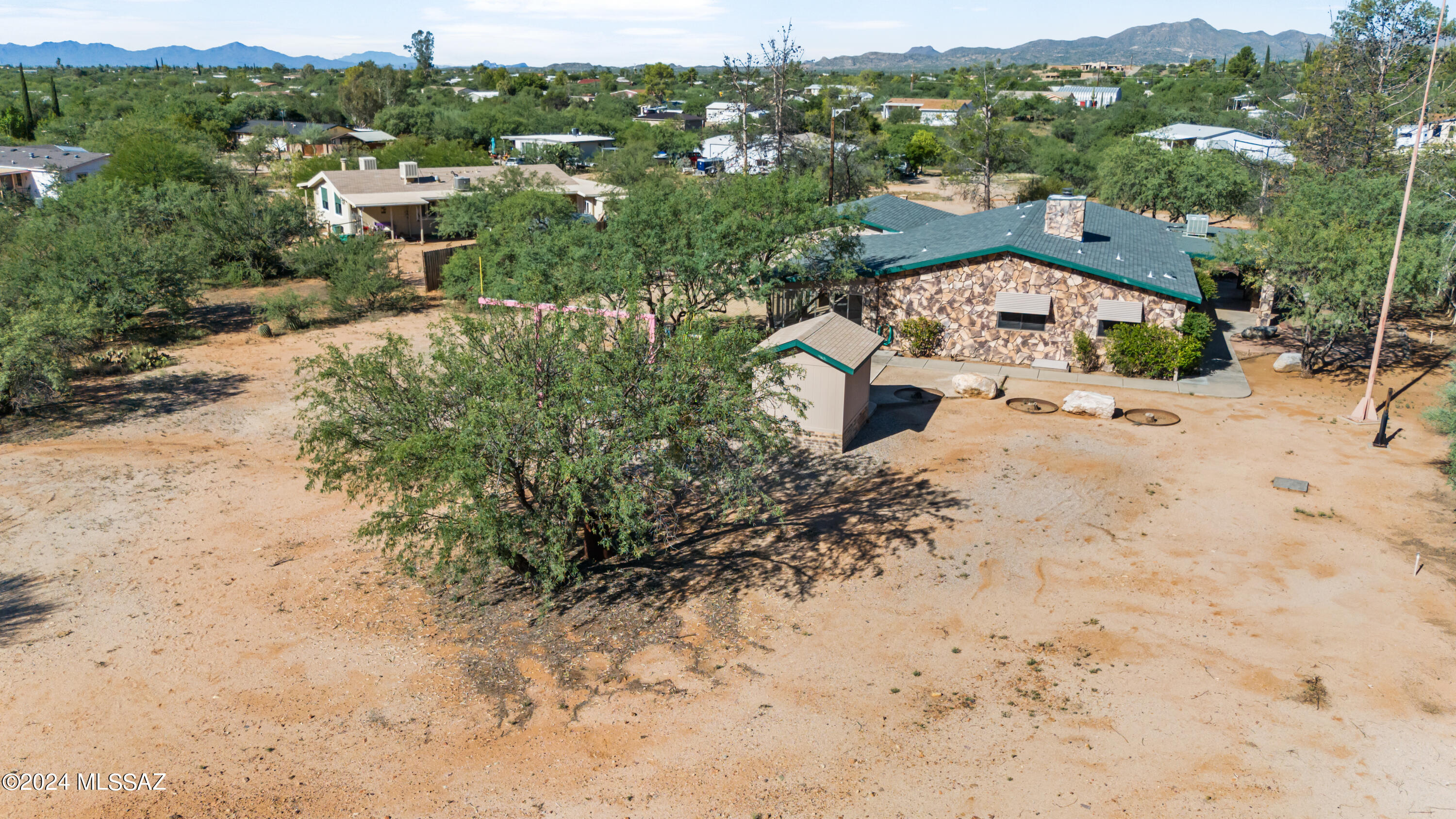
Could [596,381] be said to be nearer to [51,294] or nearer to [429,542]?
[429,542]

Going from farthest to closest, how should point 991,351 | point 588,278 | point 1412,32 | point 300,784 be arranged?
point 1412,32
point 991,351
point 588,278
point 300,784

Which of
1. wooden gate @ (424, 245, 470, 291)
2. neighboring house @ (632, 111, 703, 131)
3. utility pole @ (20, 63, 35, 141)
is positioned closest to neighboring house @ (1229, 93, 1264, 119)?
neighboring house @ (632, 111, 703, 131)

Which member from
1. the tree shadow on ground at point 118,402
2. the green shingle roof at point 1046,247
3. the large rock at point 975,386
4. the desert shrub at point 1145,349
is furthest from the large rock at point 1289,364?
the tree shadow on ground at point 118,402

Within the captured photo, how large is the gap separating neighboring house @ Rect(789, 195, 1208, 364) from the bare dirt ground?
6699mm

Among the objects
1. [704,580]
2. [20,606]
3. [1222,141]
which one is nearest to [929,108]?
[1222,141]

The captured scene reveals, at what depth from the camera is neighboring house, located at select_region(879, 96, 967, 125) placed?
8444cm

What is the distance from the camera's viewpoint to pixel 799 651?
39.3ft

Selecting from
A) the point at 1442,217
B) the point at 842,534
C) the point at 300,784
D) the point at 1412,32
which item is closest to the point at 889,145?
the point at 1412,32

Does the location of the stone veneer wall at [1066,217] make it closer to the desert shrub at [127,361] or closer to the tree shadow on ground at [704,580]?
the tree shadow on ground at [704,580]

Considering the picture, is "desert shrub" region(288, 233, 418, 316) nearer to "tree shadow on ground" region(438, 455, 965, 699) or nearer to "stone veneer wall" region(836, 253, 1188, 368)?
"stone veneer wall" region(836, 253, 1188, 368)

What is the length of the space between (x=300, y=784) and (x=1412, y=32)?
44.8 m

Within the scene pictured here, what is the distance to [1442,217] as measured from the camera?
1078 inches

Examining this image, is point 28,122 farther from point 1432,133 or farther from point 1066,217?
point 1432,133

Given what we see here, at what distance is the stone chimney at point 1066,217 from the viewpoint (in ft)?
86.7
